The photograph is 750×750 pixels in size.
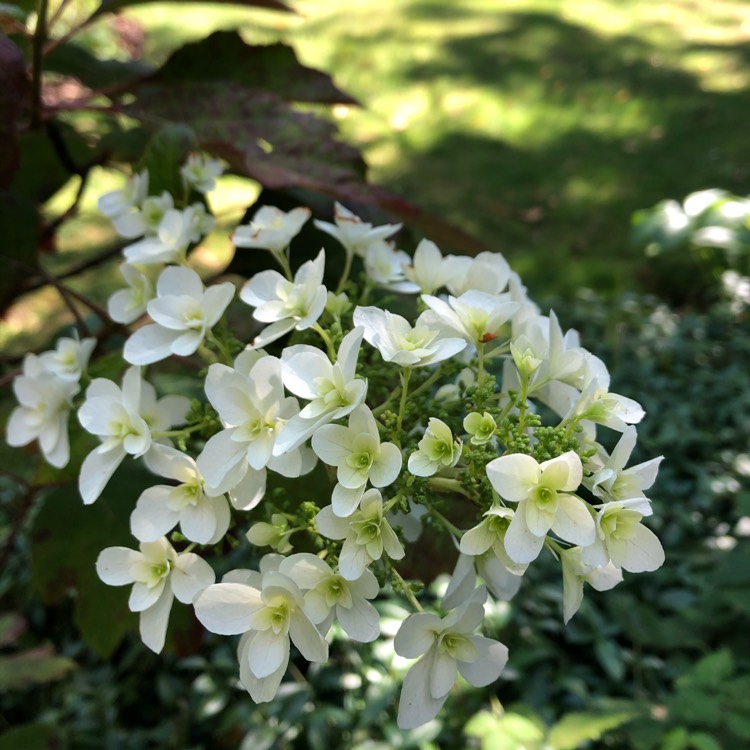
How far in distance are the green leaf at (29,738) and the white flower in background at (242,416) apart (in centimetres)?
81

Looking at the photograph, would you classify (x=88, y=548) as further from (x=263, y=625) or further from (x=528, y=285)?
(x=528, y=285)

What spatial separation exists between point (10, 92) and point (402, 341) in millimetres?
591

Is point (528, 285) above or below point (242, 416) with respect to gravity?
below

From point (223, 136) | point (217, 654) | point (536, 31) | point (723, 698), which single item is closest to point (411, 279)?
point (223, 136)

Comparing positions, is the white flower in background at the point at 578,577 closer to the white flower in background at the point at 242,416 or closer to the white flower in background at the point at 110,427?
the white flower in background at the point at 242,416

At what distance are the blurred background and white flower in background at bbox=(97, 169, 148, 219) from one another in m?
0.14

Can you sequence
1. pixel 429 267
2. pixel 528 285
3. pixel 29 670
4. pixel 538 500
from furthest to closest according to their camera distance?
pixel 528 285 < pixel 29 670 < pixel 429 267 < pixel 538 500

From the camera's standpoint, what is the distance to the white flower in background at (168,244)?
0.77 meters

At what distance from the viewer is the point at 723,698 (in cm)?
125

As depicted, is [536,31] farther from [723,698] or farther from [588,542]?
[588,542]

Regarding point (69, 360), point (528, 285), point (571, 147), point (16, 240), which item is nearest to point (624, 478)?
point (69, 360)

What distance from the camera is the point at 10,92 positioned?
2.73 ft

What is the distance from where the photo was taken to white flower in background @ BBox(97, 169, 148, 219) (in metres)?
0.90

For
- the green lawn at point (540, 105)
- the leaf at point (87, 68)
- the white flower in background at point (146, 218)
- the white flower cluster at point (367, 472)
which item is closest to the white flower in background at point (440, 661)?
the white flower cluster at point (367, 472)
